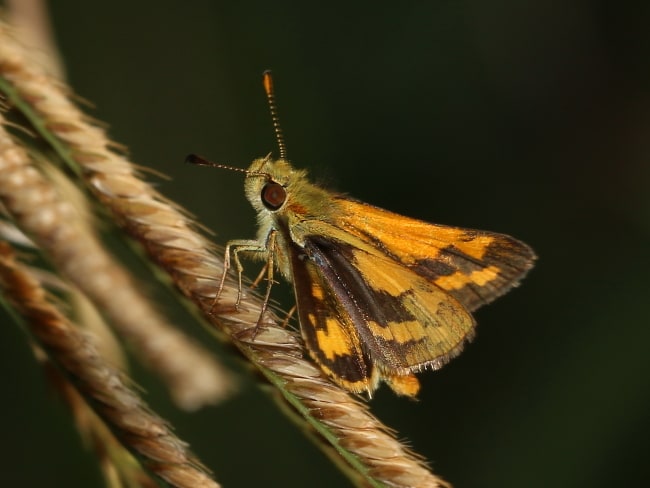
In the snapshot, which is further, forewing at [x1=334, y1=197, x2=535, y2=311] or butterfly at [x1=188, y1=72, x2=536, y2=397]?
forewing at [x1=334, y1=197, x2=535, y2=311]

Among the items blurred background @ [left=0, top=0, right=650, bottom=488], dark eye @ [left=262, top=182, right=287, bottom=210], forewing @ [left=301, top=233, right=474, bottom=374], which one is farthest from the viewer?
blurred background @ [left=0, top=0, right=650, bottom=488]

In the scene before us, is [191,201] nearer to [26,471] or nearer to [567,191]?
[26,471]

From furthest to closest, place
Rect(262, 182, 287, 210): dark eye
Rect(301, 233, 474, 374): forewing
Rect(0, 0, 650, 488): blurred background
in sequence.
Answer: Rect(0, 0, 650, 488): blurred background → Rect(262, 182, 287, 210): dark eye → Rect(301, 233, 474, 374): forewing

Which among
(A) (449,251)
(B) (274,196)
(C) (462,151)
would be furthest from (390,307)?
(C) (462,151)

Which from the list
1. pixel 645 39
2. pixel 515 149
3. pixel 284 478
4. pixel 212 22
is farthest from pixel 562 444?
pixel 212 22

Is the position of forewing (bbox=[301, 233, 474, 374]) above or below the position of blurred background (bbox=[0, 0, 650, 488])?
below

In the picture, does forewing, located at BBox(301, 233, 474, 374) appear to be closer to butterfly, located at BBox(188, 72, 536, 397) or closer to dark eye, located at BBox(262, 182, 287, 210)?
butterfly, located at BBox(188, 72, 536, 397)

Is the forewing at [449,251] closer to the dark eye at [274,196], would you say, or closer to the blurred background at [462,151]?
the dark eye at [274,196]

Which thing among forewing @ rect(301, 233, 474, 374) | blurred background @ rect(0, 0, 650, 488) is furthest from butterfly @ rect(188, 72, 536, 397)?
blurred background @ rect(0, 0, 650, 488)
